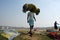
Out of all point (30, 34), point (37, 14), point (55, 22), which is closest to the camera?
point (30, 34)

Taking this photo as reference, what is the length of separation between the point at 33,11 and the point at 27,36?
2129 mm

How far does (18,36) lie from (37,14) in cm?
254

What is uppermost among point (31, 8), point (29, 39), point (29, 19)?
point (31, 8)

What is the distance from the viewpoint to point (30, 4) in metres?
12.5

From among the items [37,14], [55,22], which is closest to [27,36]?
[37,14]

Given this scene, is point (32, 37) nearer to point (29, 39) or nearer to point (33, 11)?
point (29, 39)

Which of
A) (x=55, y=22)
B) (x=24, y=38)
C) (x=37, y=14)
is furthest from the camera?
(x=55, y=22)

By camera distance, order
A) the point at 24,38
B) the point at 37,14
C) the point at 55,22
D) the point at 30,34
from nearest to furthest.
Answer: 1. the point at 24,38
2. the point at 30,34
3. the point at 37,14
4. the point at 55,22

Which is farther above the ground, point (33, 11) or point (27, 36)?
point (33, 11)

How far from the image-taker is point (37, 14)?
502 inches

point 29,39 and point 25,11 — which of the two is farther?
point 25,11

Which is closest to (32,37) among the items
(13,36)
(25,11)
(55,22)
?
(13,36)

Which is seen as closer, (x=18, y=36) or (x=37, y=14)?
(x=18, y=36)

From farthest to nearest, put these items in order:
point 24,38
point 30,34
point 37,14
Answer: point 37,14
point 30,34
point 24,38
